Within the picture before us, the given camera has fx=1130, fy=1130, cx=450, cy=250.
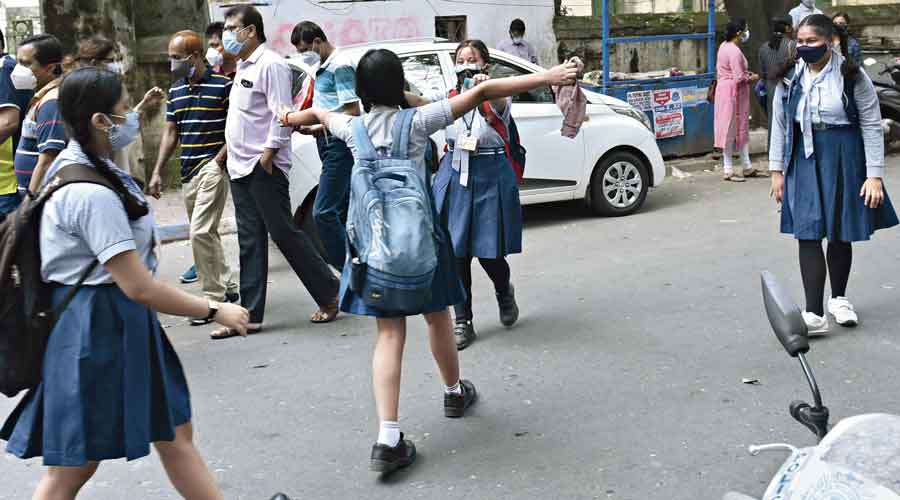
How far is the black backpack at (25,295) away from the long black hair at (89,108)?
0.06 meters

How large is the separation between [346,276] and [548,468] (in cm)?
110

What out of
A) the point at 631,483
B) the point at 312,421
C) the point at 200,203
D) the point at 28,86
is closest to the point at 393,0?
the point at 200,203

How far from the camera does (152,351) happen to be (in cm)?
330

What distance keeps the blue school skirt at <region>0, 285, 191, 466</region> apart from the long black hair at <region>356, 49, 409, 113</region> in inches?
55.2

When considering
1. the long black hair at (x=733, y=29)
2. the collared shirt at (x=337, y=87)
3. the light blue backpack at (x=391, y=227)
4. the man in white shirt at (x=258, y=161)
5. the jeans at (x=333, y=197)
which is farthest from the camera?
the long black hair at (x=733, y=29)

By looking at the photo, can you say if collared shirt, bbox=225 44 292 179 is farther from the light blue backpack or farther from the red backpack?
the light blue backpack

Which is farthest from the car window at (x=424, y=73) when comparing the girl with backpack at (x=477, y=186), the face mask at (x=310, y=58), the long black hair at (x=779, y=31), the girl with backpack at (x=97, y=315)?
the girl with backpack at (x=97, y=315)

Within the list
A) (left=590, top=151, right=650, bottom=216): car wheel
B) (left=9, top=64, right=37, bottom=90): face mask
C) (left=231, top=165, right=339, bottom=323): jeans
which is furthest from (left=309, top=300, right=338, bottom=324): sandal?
(left=590, top=151, right=650, bottom=216): car wheel

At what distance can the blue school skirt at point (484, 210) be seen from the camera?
614 cm

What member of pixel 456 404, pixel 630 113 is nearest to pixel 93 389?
pixel 456 404

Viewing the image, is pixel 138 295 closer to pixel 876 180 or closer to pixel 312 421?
pixel 312 421

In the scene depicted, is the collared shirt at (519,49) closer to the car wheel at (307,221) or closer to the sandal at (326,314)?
the car wheel at (307,221)

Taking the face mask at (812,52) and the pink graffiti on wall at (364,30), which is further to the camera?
the pink graffiti on wall at (364,30)

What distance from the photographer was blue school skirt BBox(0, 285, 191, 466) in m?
3.12
